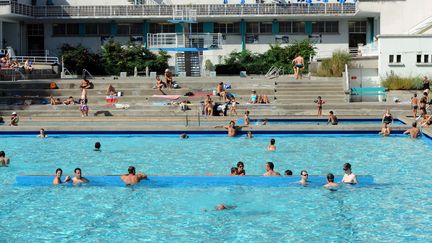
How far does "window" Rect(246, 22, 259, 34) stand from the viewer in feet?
171

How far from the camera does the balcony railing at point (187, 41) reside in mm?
41938

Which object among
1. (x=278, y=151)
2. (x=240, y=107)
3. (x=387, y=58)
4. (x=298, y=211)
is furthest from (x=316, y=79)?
(x=298, y=211)

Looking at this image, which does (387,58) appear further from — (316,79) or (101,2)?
(101,2)

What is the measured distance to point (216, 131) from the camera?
25.2 m

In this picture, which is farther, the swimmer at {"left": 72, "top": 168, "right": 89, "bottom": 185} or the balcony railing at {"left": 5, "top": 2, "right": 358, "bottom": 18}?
the balcony railing at {"left": 5, "top": 2, "right": 358, "bottom": 18}

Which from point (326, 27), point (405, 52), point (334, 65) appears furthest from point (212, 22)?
point (405, 52)

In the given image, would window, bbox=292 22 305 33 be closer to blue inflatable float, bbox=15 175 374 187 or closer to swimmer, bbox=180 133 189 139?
swimmer, bbox=180 133 189 139

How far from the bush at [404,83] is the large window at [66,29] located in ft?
84.6

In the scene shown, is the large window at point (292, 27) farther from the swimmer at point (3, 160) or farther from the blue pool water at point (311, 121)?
the swimmer at point (3, 160)

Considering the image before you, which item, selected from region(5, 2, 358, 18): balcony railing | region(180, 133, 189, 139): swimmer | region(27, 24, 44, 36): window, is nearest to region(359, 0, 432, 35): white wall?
region(5, 2, 358, 18): balcony railing

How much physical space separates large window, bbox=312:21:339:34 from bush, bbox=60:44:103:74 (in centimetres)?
1502

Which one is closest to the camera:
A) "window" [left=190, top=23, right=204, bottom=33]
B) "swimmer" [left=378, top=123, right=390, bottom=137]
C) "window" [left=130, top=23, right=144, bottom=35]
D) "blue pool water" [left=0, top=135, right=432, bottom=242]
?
"blue pool water" [left=0, top=135, right=432, bottom=242]

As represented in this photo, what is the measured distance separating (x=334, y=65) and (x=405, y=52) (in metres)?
4.03

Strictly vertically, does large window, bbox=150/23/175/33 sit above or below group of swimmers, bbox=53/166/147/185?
above
